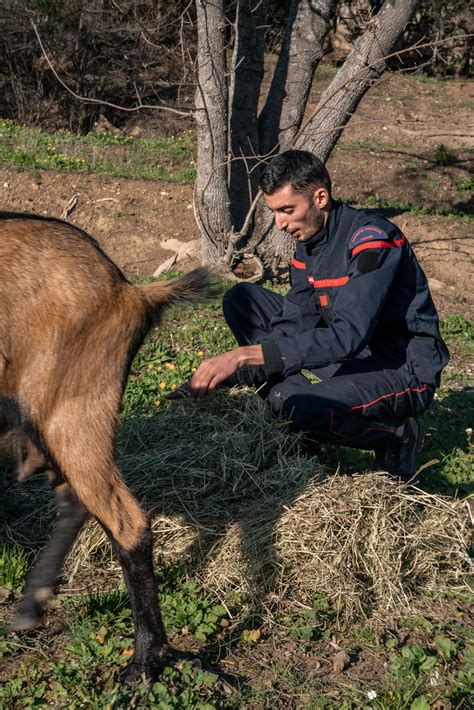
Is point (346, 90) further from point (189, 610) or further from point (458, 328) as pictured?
point (189, 610)

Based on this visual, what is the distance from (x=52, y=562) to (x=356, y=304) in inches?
70.1

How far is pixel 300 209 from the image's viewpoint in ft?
13.9

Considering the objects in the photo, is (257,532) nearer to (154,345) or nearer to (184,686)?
(184,686)

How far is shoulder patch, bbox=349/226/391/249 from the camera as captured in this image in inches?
160

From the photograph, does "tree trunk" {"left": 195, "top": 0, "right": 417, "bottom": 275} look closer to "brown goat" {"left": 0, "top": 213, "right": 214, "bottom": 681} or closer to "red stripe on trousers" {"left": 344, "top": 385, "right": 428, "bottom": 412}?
"red stripe on trousers" {"left": 344, "top": 385, "right": 428, "bottom": 412}

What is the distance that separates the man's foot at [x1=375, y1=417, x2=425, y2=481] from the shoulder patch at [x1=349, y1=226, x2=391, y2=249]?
1022 mm

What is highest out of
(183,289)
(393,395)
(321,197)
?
(321,197)

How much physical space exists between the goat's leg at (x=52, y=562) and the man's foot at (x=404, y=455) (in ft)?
6.16

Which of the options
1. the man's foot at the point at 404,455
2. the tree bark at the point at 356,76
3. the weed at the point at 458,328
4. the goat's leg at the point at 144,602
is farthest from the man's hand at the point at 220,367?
the tree bark at the point at 356,76

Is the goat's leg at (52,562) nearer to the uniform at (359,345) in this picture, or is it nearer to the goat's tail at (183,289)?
the goat's tail at (183,289)

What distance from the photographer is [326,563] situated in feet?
11.6

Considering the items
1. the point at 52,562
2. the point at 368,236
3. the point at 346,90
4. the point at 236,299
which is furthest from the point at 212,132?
the point at 52,562

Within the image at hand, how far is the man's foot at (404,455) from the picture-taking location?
4480 millimetres

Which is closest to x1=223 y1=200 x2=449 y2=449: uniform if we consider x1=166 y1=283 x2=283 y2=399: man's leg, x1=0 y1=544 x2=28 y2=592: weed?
x1=166 y1=283 x2=283 y2=399: man's leg
